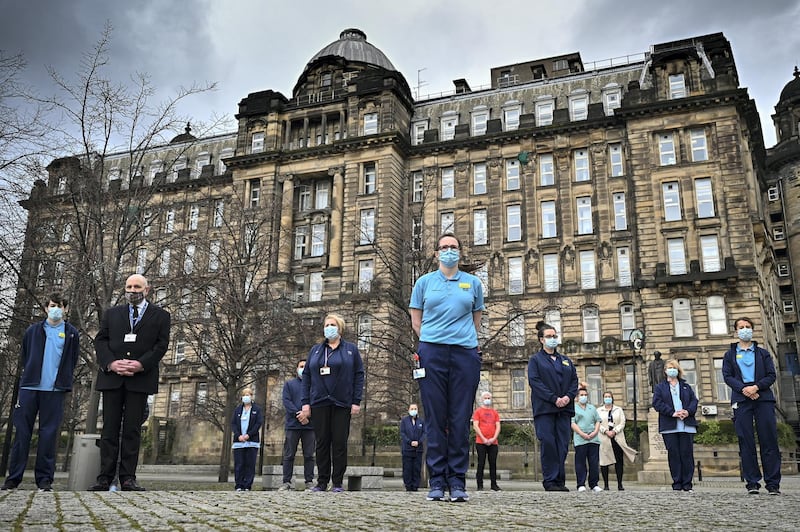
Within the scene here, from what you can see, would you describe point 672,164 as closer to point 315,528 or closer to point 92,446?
point 92,446

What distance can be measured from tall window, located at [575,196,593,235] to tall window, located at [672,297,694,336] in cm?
788

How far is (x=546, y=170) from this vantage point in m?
54.4

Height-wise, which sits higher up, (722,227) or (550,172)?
(550,172)

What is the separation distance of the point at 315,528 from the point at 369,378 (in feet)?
106

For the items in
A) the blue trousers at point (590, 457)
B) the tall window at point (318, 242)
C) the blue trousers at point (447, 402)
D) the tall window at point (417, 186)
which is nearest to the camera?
the blue trousers at point (447, 402)

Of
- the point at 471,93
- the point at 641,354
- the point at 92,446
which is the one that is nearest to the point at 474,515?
the point at 92,446

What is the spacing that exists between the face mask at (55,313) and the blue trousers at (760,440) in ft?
31.5

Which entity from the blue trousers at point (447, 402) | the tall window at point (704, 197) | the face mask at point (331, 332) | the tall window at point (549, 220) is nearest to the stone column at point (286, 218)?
the tall window at point (549, 220)

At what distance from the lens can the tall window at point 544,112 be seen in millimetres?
56625

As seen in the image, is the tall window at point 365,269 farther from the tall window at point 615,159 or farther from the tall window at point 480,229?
the tall window at point 615,159

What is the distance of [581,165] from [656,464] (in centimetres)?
3314

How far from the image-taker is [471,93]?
A: 202 ft

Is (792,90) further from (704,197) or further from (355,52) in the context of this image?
(355,52)

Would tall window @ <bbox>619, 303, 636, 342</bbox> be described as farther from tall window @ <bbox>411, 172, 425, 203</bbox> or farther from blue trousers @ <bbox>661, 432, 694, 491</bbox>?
blue trousers @ <bbox>661, 432, 694, 491</bbox>
